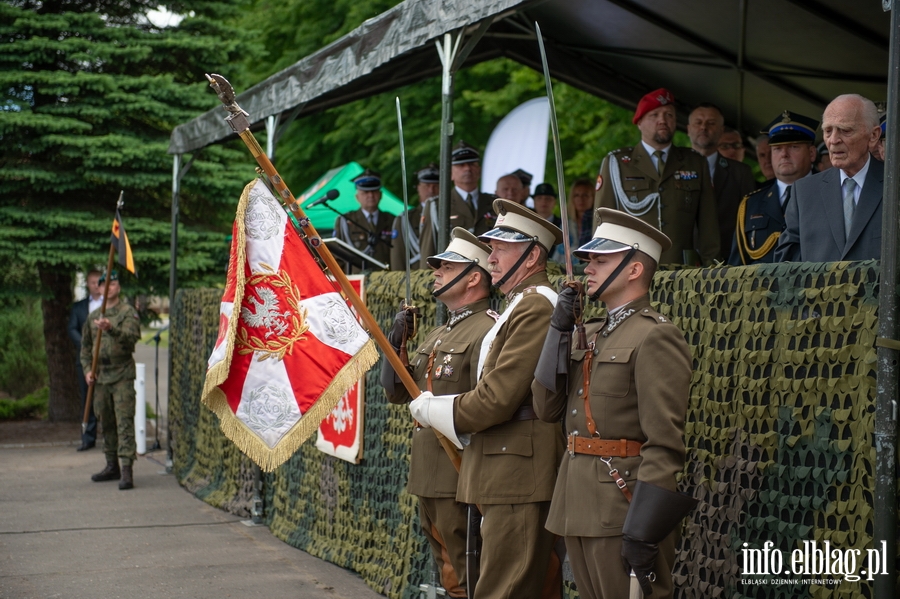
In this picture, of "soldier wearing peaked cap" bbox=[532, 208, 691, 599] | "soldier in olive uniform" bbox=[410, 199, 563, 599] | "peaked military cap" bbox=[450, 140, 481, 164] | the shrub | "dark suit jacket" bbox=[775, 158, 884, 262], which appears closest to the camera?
"soldier wearing peaked cap" bbox=[532, 208, 691, 599]

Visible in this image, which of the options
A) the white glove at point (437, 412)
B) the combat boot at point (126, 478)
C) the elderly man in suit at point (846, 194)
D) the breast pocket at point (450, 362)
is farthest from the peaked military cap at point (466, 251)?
the combat boot at point (126, 478)

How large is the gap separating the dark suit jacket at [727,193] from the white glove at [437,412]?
11.7 feet

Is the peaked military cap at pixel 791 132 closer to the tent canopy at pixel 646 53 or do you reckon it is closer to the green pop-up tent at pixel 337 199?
the tent canopy at pixel 646 53

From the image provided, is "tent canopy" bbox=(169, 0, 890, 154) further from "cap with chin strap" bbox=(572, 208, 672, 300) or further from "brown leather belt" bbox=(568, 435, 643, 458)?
"brown leather belt" bbox=(568, 435, 643, 458)

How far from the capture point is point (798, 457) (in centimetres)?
385

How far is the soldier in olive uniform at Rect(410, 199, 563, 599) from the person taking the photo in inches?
177

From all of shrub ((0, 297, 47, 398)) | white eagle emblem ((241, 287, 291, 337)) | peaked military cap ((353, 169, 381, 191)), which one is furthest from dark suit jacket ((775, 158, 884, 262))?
shrub ((0, 297, 47, 398))

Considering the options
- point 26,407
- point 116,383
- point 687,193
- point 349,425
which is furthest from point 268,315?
point 26,407

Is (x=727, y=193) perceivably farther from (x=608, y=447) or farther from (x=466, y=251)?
(x=608, y=447)

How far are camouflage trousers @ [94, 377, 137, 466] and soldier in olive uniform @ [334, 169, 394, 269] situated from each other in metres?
3.11

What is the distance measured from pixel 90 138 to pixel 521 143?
22.2 feet

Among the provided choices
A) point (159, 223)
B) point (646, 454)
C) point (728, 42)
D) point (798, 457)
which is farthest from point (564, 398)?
point (159, 223)

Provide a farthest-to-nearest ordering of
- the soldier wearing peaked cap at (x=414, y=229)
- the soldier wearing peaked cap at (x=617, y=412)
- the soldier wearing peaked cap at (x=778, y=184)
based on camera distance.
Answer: the soldier wearing peaked cap at (x=414, y=229) < the soldier wearing peaked cap at (x=778, y=184) < the soldier wearing peaked cap at (x=617, y=412)

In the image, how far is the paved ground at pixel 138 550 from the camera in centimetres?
712
